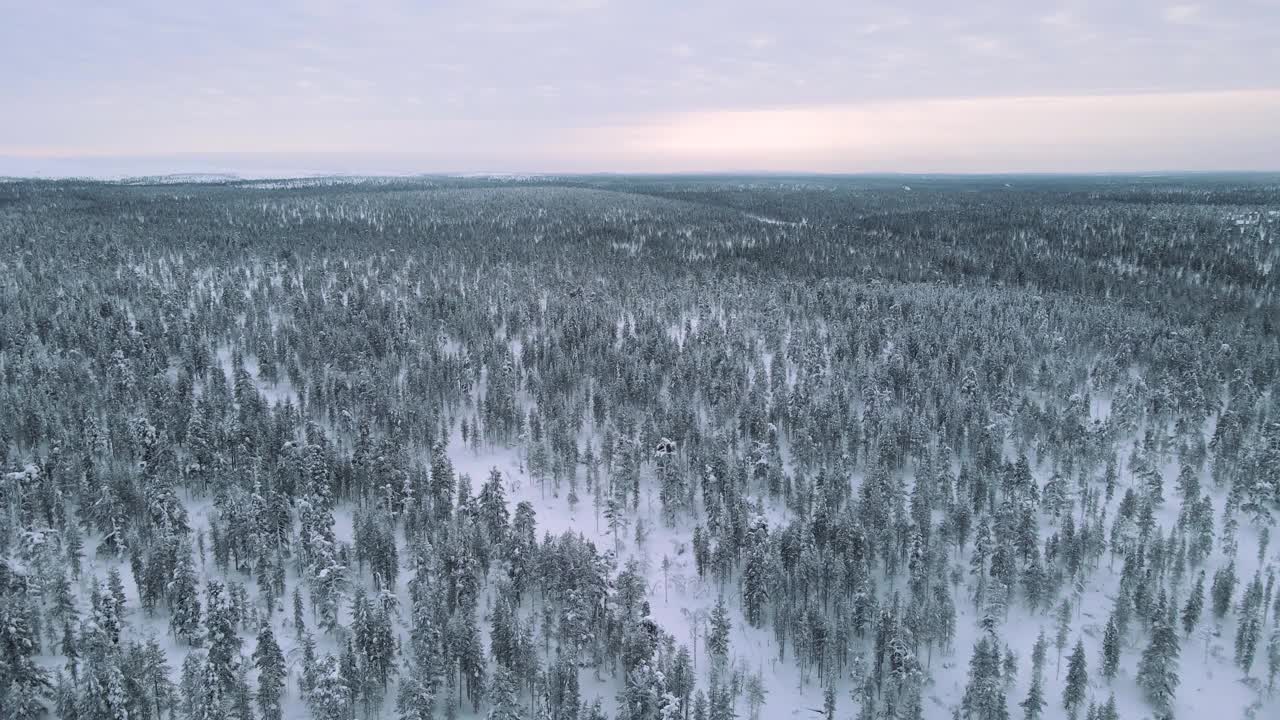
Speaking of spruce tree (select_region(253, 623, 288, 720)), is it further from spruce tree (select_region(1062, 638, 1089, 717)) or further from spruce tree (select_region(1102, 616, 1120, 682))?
spruce tree (select_region(1102, 616, 1120, 682))

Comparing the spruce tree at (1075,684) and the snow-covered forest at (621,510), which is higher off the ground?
the snow-covered forest at (621,510)

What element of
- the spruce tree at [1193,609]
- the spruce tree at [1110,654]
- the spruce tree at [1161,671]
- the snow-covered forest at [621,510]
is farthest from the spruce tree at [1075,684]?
the spruce tree at [1193,609]

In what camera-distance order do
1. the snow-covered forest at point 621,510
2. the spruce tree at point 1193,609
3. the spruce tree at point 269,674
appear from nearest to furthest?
the spruce tree at point 269,674 < the snow-covered forest at point 621,510 < the spruce tree at point 1193,609

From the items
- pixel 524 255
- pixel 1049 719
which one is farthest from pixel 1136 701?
pixel 524 255

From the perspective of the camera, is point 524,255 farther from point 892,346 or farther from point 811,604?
point 811,604

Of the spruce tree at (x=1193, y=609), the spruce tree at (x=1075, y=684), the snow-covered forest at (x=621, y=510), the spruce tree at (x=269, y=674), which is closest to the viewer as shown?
the spruce tree at (x=269, y=674)

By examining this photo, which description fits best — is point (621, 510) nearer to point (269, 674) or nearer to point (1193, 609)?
point (269, 674)

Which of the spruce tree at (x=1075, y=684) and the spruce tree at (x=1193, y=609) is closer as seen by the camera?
the spruce tree at (x=1075, y=684)

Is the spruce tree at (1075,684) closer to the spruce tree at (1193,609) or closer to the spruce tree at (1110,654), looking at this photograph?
the spruce tree at (1110,654)

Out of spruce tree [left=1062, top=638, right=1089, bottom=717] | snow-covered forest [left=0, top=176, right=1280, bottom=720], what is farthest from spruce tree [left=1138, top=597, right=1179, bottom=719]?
spruce tree [left=1062, top=638, right=1089, bottom=717]

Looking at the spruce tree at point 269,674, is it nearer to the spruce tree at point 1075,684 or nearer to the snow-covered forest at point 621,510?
the snow-covered forest at point 621,510

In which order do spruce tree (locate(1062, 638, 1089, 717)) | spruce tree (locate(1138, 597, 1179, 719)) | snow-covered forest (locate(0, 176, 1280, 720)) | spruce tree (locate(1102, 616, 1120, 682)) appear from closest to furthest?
snow-covered forest (locate(0, 176, 1280, 720)) → spruce tree (locate(1062, 638, 1089, 717)) → spruce tree (locate(1138, 597, 1179, 719)) → spruce tree (locate(1102, 616, 1120, 682))
